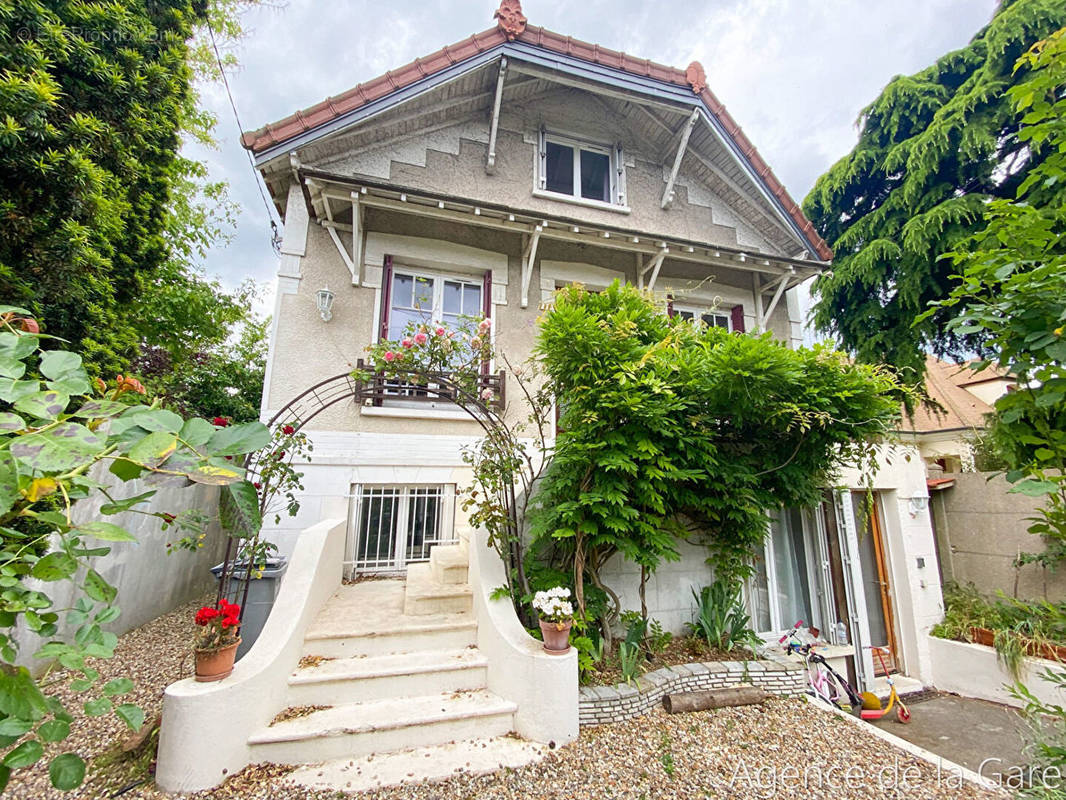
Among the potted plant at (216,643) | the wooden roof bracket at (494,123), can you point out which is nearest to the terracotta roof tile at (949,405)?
the wooden roof bracket at (494,123)

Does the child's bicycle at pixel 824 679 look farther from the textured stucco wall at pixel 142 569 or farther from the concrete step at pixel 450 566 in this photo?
the textured stucco wall at pixel 142 569

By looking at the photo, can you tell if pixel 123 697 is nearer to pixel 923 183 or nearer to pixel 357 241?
pixel 357 241

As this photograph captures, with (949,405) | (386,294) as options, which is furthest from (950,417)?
(386,294)

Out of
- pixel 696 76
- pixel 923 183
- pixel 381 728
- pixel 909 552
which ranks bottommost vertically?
pixel 381 728

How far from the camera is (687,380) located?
3.81m

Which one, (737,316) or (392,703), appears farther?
(737,316)

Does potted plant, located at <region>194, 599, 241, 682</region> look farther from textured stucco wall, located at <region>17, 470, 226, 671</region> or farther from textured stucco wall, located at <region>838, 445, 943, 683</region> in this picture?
textured stucco wall, located at <region>838, 445, 943, 683</region>

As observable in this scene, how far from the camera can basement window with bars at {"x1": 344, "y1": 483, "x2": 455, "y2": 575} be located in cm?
564

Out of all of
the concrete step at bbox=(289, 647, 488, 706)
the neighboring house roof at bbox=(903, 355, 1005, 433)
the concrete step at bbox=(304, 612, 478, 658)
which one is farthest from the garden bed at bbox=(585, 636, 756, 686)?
the neighboring house roof at bbox=(903, 355, 1005, 433)

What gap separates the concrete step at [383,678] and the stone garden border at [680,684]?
37.7 inches

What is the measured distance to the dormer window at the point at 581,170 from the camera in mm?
7461

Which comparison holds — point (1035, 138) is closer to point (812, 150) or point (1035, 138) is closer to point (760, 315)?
point (760, 315)

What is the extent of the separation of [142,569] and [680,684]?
5985mm

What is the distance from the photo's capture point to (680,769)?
3.04 metres
